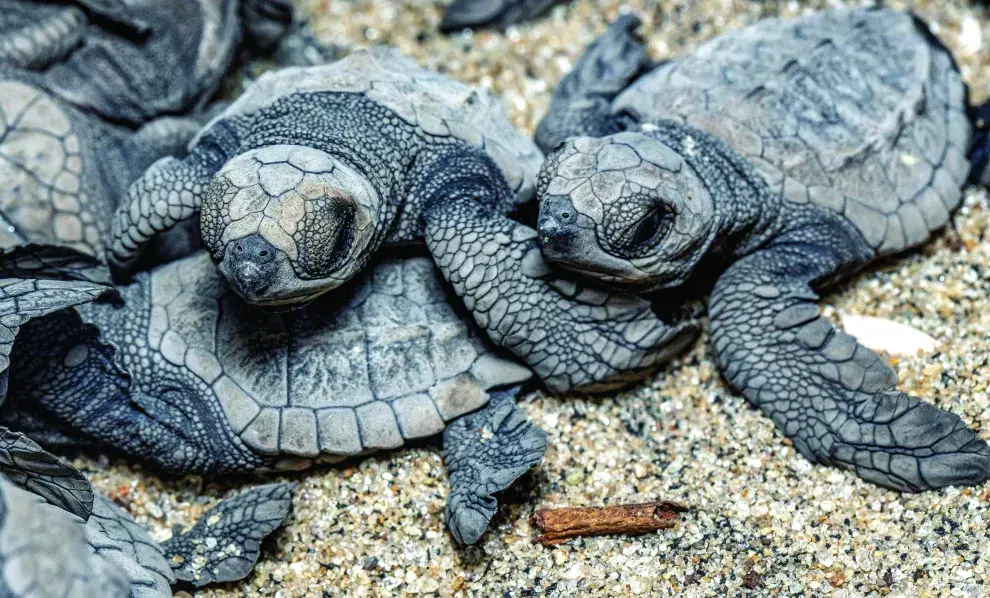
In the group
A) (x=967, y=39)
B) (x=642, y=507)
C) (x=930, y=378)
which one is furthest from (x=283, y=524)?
(x=967, y=39)

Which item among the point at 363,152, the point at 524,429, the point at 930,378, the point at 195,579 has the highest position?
the point at 363,152

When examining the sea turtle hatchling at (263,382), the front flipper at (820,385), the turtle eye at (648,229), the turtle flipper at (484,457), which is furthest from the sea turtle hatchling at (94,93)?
the front flipper at (820,385)

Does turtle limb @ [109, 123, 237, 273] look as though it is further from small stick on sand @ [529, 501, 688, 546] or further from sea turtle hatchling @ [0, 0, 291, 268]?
small stick on sand @ [529, 501, 688, 546]

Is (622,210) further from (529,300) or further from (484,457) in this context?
(484,457)

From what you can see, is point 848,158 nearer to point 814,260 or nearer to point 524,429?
point 814,260

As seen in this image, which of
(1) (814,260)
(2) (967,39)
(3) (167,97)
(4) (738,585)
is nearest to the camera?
(4) (738,585)
